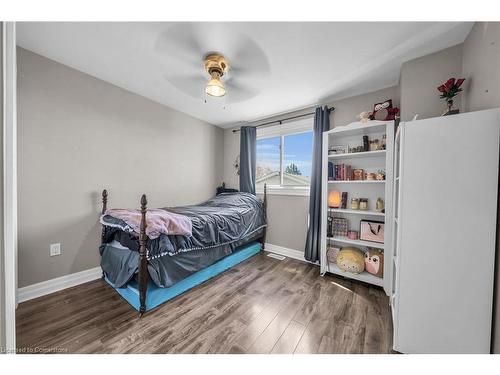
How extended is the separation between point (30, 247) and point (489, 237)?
11.3 feet

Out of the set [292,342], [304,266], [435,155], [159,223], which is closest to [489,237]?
[435,155]

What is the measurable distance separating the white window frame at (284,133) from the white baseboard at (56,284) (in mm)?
2448

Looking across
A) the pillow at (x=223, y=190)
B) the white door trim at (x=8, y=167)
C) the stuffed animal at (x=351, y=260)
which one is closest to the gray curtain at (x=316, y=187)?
the stuffed animal at (x=351, y=260)

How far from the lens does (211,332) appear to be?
134 cm

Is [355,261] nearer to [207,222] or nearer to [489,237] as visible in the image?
[489,237]

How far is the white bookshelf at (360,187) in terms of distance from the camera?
6.08 ft

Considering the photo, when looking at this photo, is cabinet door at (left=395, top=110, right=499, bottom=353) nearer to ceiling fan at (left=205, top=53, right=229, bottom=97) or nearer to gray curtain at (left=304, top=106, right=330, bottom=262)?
gray curtain at (left=304, top=106, right=330, bottom=262)

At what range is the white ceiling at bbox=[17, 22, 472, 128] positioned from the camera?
133 cm

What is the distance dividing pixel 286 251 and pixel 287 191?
96cm

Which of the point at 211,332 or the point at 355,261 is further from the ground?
the point at 355,261

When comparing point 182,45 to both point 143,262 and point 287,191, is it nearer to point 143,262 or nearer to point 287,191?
point 143,262

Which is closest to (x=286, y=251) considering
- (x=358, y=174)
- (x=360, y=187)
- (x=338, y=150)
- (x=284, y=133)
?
(x=360, y=187)

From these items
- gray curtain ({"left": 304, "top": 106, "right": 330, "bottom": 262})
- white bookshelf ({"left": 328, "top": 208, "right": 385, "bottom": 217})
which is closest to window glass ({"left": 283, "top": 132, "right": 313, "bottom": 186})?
gray curtain ({"left": 304, "top": 106, "right": 330, "bottom": 262})

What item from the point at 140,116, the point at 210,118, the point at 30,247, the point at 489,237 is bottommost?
the point at 30,247
